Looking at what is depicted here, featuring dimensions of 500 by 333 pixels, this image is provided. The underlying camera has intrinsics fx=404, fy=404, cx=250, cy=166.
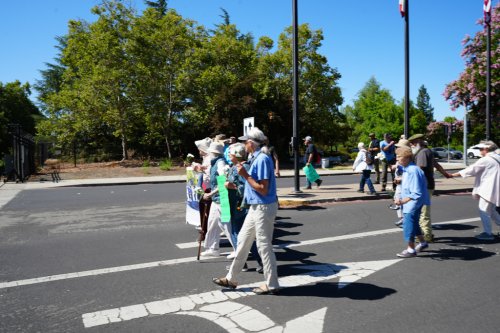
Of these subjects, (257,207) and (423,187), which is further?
(423,187)

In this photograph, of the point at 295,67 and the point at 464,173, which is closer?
the point at 464,173

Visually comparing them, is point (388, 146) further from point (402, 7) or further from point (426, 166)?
point (426, 166)

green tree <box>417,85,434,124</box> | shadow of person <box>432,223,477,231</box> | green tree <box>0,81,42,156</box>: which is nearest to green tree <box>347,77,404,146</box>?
green tree <box>0,81,42,156</box>

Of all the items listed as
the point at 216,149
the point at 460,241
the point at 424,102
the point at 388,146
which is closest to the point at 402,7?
the point at 388,146

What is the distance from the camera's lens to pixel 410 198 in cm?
576

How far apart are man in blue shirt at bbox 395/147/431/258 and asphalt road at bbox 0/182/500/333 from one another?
0.33m

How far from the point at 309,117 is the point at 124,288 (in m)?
31.3

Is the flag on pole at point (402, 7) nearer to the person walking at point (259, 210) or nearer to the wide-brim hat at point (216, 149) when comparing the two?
the wide-brim hat at point (216, 149)

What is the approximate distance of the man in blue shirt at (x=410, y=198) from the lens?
227 inches

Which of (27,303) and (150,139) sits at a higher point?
(150,139)

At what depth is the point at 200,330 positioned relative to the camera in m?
3.65

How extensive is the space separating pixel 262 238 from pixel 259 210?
1.02 ft

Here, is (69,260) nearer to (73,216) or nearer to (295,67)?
(73,216)

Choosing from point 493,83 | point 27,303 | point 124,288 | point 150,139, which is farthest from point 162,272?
point 150,139
